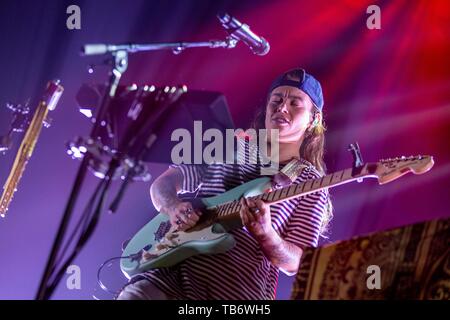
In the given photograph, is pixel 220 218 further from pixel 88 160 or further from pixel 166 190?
pixel 88 160

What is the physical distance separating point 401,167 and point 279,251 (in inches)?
21.6

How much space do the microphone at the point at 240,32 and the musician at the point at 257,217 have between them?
517 millimetres

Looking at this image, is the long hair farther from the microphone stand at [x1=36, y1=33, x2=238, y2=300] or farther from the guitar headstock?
the microphone stand at [x1=36, y1=33, x2=238, y2=300]

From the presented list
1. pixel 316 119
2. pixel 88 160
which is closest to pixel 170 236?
pixel 88 160

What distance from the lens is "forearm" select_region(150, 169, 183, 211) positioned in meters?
2.39

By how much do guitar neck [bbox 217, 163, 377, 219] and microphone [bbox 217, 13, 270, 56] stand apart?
526 mm

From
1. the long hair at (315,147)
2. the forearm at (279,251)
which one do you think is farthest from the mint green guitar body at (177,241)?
the long hair at (315,147)

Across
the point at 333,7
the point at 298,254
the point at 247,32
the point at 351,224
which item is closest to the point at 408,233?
the point at 298,254

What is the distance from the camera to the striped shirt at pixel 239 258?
2.01 m

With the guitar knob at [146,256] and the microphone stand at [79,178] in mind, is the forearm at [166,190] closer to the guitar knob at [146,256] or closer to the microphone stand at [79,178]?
the guitar knob at [146,256]

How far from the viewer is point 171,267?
2.12 metres

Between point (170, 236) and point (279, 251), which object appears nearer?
point (279, 251)

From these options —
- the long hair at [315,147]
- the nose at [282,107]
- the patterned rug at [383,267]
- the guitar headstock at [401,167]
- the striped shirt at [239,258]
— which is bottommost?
the patterned rug at [383,267]

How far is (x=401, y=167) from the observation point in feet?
7.06
